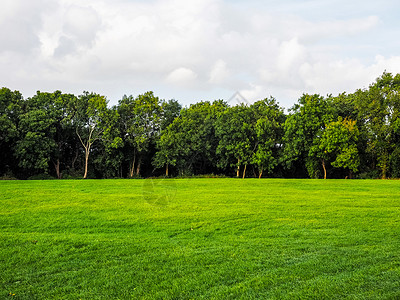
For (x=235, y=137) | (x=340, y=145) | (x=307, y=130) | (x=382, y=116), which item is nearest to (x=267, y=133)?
(x=235, y=137)

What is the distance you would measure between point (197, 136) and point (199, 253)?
145ft

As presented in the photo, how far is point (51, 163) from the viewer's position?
4950 centimetres

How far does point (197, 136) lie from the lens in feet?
170

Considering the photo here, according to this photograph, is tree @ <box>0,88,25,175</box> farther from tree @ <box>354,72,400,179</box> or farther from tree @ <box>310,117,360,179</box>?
tree @ <box>354,72,400,179</box>

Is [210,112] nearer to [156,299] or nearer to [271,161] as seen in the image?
[271,161]

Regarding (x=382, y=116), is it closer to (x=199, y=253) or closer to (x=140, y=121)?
(x=140, y=121)

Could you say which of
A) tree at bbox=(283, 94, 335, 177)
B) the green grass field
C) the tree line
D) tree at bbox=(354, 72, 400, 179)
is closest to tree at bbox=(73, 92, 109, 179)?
the tree line

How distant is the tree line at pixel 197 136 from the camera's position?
44.7m

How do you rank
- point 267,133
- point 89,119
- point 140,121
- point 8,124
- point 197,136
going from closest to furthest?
point 8,124, point 89,119, point 197,136, point 140,121, point 267,133

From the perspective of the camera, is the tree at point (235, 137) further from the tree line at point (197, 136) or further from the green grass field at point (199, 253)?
the green grass field at point (199, 253)

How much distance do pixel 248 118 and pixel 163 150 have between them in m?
15.0

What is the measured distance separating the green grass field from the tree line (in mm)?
33734

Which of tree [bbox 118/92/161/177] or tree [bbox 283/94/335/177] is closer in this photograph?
tree [bbox 283/94/335/177]

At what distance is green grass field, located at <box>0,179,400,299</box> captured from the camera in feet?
18.9
